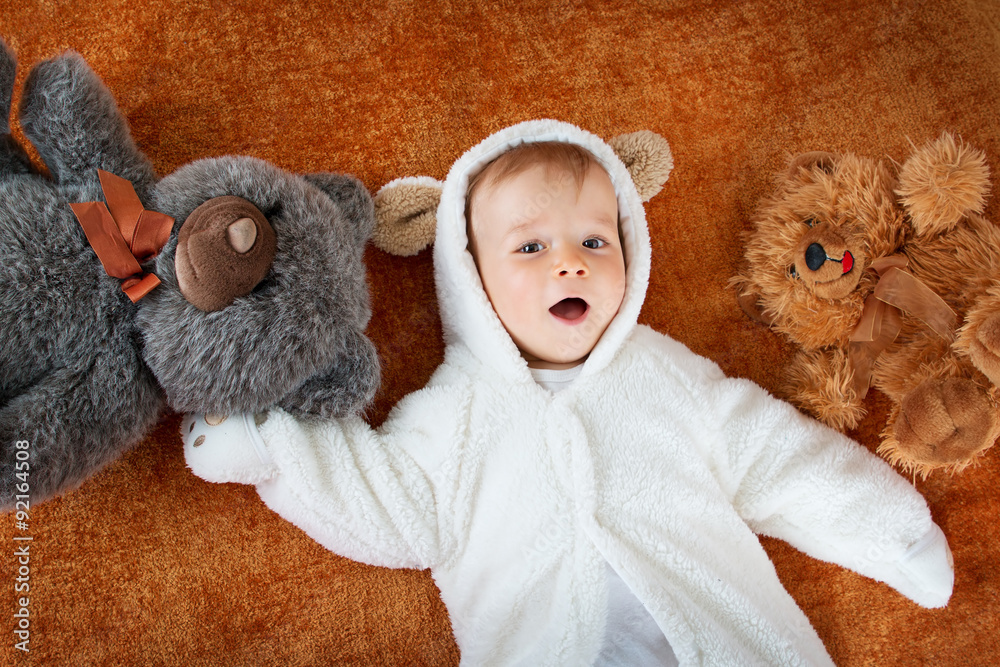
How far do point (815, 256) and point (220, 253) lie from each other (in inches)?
36.4

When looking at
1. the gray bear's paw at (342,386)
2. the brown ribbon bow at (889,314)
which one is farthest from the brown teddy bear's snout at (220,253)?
the brown ribbon bow at (889,314)

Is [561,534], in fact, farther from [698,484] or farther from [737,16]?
[737,16]

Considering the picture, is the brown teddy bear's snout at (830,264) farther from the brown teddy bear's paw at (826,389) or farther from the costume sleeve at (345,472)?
the costume sleeve at (345,472)

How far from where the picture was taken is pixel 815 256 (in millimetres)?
1094

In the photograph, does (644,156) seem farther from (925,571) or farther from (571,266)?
(925,571)

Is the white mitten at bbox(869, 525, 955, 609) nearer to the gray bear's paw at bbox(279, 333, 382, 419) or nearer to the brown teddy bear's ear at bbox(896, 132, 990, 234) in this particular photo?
the brown teddy bear's ear at bbox(896, 132, 990, 234)

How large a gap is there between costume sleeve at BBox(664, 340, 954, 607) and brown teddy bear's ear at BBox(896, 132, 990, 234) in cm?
39

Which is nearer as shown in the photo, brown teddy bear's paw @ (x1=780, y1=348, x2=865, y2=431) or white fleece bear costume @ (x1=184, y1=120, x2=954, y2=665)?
white fleece bear costume @ (x1=184, y1=120, x2=954, y2=665)

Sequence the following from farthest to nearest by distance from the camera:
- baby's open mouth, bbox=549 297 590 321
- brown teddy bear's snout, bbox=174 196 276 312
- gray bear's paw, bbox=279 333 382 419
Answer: baby's open mouth, bbox=549 297 590 321 → gray bear's paw, bbox=279 333 382 419 → brown teddy bear's snout, bbox=174 196 276 312

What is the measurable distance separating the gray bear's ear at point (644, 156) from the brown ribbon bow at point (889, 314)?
0.39 meters

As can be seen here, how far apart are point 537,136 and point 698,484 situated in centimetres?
64

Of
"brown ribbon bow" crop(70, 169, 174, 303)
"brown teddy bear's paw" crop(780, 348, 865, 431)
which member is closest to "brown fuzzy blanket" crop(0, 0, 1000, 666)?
"brown teddy bear's paw" crop(780, 348, 865, 431)

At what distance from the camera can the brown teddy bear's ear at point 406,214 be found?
1102mm

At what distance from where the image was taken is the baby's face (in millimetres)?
1015
